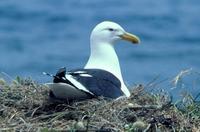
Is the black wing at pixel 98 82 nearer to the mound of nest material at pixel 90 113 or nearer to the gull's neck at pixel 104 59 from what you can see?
the mound of nest material at pixel 90 113

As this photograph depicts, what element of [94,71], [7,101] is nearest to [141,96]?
[94,71]

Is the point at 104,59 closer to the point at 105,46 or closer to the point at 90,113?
the point at 105,46

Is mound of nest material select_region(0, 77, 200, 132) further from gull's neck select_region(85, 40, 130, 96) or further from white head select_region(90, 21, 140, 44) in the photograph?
white head select_region(90, 21, 140, 44)

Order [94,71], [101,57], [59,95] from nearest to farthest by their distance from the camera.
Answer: [59,95] < [94,71] < [101,57]

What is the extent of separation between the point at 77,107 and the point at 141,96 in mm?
669

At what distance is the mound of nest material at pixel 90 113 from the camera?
745 cm

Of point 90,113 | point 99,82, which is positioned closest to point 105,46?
point 99,82

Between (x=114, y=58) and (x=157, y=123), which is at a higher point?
(x=114, y=58)

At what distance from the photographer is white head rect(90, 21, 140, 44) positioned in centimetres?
981

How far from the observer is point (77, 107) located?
791cm

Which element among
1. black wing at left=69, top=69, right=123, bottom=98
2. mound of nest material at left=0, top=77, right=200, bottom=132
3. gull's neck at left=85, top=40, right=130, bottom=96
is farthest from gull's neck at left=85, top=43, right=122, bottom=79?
mound of nest material at left=0, top=77, right=200, bottom=132

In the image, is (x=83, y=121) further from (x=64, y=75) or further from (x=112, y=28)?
(x=112, y=28)

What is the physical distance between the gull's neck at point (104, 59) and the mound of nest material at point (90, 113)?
3.25 feet

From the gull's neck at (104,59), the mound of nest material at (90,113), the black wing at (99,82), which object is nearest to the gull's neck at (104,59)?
the gull's neck at (104,59)
